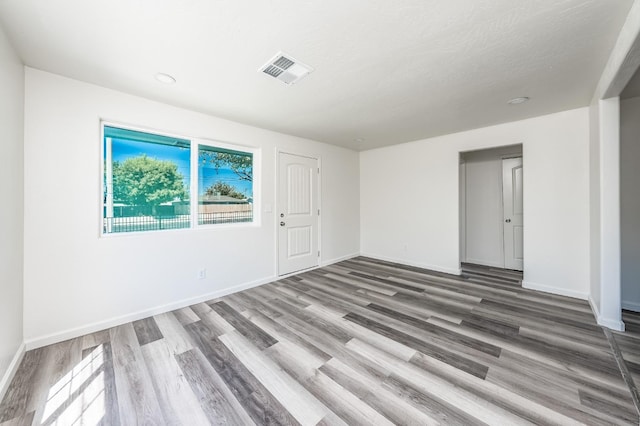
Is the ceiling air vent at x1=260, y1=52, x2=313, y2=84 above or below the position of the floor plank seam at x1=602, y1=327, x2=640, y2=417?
above

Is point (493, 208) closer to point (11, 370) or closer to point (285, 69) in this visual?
point (285, 69)

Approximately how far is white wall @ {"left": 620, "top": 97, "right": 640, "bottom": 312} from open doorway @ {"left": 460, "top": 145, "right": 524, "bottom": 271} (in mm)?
1396

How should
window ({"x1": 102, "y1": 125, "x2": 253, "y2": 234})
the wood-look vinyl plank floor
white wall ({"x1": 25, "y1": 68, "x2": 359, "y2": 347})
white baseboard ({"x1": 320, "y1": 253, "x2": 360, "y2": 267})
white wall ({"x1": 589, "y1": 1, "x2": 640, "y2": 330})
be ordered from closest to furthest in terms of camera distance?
the wood-look vinyl plank floor
white wall ({"x1": 25, "y1": 68, "x2": 359, "y2": 347})
white wall ({"x1": 589, "y1": 1, "x2": 640, "y2": 330})
window ({"x1": 102, "y1": 125, "x2": 253, "y2": 234})
white baseboard ({"x1": 320, "y1": 253, "x2": 360, "y2": 267})

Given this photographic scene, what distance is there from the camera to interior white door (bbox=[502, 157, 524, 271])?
14.5 feet

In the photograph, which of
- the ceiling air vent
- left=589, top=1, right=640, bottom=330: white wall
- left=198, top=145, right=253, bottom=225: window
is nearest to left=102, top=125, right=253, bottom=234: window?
left=198, top=145, right=253, bottom=225: window

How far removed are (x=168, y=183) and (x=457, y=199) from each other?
172 inches

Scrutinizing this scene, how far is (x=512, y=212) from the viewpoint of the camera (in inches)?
178

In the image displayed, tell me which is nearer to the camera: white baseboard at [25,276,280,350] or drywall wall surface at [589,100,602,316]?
white baseboard at [25,276,280,350]

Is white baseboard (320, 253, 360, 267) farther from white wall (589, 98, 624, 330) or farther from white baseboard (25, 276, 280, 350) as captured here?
white wall (589, 98, 624, 330)

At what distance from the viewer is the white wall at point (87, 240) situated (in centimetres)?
212

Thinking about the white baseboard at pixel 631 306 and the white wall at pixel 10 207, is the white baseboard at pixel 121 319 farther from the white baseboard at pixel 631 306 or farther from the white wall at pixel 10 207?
the white baseboard at pixel 631 306

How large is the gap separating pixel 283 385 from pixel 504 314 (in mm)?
2533

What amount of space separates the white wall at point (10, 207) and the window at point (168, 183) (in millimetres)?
617

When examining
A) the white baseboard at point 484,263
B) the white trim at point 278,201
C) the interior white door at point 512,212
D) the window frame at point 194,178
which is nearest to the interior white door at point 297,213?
the white trim at point 278,201
